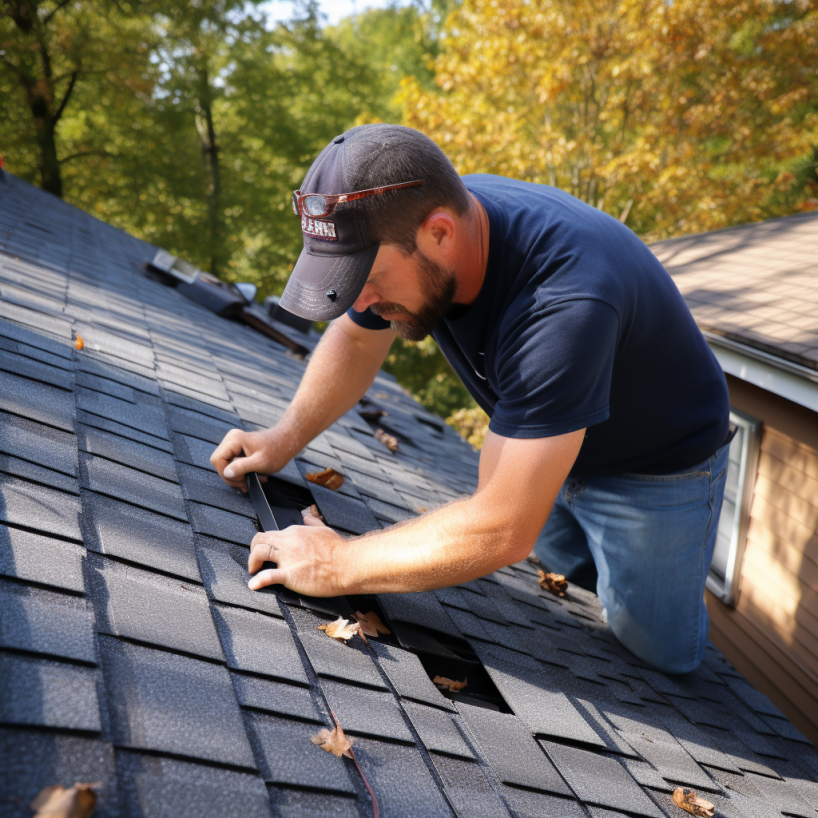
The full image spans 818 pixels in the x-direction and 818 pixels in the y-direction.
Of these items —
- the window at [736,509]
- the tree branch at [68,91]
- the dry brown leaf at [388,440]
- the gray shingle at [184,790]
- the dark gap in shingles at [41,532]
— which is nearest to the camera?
the gray shingle at [184,790]

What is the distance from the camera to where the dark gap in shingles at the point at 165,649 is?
1304mm

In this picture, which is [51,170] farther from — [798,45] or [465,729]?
[465,729]

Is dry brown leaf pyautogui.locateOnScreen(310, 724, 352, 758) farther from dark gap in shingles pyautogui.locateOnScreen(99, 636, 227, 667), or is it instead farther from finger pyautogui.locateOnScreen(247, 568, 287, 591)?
finger pyautogui.locateOnScreen(247, 568, 287, 591)

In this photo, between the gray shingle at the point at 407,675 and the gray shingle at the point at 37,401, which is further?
the gray shingle at the point at 37,401

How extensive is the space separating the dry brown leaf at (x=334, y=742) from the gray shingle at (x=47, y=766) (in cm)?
43

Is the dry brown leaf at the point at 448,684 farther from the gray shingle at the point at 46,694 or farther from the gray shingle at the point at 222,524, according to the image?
the gray shingle at the point at 46,694

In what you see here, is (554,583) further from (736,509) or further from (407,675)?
(736,509)

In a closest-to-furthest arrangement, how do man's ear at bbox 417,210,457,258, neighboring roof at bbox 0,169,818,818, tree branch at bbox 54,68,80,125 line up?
neighboring roof at bbox 0,169,818,818, man's ear at bbox 417,210,457,258, tree branch at bbox 54,68,80,125

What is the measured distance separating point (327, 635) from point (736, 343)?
4607 millimetres

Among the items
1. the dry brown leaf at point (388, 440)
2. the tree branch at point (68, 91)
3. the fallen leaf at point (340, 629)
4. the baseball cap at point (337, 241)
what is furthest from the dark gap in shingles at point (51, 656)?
the tree branch at point (68, 91)

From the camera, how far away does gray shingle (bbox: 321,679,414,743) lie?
145 centimetres

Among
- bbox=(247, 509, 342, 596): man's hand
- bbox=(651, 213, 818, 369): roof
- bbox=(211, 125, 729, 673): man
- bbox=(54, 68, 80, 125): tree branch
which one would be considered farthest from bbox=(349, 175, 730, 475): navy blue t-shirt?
bbox=(54, 68, 80, 125): tree branch

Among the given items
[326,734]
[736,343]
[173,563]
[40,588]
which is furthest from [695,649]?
[736,343]

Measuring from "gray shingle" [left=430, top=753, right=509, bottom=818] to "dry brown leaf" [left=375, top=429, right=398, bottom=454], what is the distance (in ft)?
9.36
